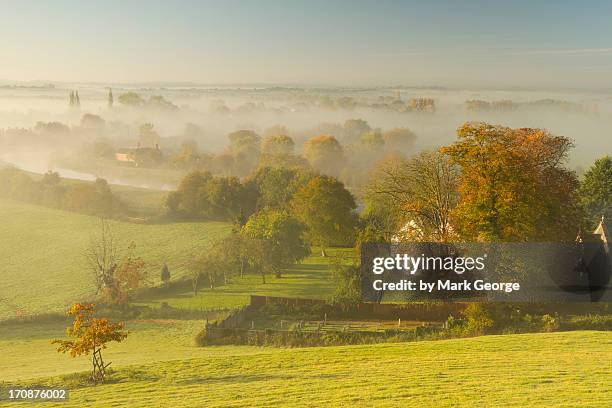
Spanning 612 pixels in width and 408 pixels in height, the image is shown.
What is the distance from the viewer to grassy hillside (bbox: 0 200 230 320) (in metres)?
32.6

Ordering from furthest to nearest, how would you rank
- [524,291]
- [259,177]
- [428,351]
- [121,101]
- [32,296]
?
[121,101]
[259,177]
[32,296]
[524,291]
[428,351]

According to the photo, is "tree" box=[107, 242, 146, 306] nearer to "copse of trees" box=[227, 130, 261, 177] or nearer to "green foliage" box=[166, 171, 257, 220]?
"green foliage" box=[166, 171, 257, 220]

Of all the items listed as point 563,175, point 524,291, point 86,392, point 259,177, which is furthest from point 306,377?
point 259,177

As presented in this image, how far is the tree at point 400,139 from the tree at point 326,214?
2146 inches

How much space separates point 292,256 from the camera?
35.2 m

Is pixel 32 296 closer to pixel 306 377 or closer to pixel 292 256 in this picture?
pixel 292 256

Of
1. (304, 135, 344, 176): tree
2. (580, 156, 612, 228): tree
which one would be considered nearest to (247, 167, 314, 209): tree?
(580, 156, 612, 228): tree

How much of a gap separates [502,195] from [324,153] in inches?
2544

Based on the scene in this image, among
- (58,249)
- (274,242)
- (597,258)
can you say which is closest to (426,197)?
(597,258)

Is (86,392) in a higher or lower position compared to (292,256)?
lower

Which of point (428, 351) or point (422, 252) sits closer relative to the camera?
point (428, 351)

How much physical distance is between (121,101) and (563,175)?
11246cm

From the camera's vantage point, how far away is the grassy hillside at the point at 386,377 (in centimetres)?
1305

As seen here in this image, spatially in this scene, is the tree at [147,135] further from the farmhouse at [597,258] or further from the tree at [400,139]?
the farmhouse at [597,258]
